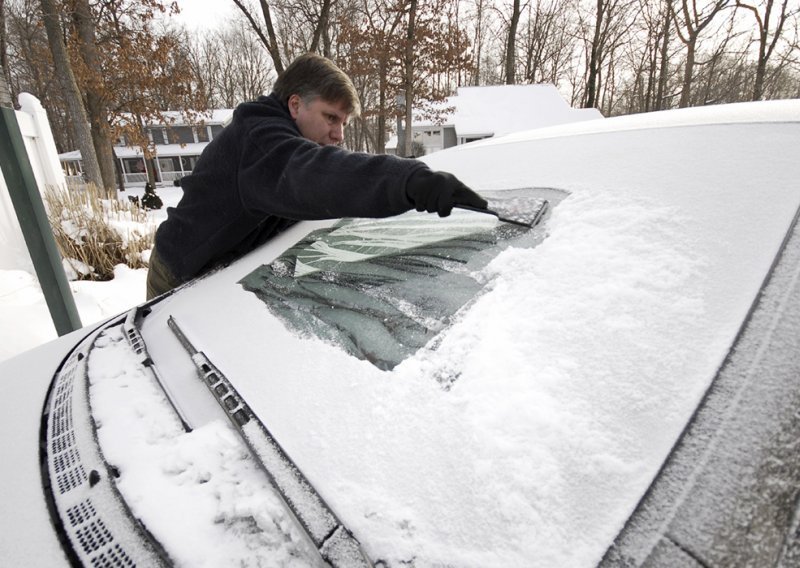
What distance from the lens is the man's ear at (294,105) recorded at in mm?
1635

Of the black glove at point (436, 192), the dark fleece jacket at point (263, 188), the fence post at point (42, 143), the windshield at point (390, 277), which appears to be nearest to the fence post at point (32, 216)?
the dark fleece jacket at point (263, 188)

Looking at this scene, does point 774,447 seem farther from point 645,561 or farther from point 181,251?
point 181,251

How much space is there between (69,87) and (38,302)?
24.7 feet

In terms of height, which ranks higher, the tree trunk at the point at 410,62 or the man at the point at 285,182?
the tree trunk at the point at 410,62

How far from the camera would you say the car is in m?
0.50

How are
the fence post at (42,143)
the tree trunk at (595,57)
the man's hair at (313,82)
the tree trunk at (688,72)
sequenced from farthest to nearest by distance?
the tree trunk at (595,57), the tree trunk at (688,72), the fence post at (42,143), the man's hair at (313,82)

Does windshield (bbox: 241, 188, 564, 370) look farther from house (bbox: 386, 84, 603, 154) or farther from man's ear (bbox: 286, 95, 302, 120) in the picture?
house (bbox: 386, 84, 603, 154)

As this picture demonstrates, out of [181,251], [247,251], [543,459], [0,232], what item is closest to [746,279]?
[543,459]

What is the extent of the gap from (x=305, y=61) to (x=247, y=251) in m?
0.79

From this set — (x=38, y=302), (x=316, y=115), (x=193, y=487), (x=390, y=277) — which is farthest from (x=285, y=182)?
(x=38, y=302)

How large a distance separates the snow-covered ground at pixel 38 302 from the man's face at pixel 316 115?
2418 millimetres

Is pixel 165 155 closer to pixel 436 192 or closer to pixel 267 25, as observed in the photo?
pixel 267 25

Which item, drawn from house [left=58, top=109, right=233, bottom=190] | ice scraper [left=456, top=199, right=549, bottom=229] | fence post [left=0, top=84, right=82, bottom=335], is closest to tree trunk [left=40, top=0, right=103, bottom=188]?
fence post [left=0, top=84, right=82, bottom=335]

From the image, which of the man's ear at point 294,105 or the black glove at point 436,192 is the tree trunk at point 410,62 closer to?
the man's ear at point 294,105
